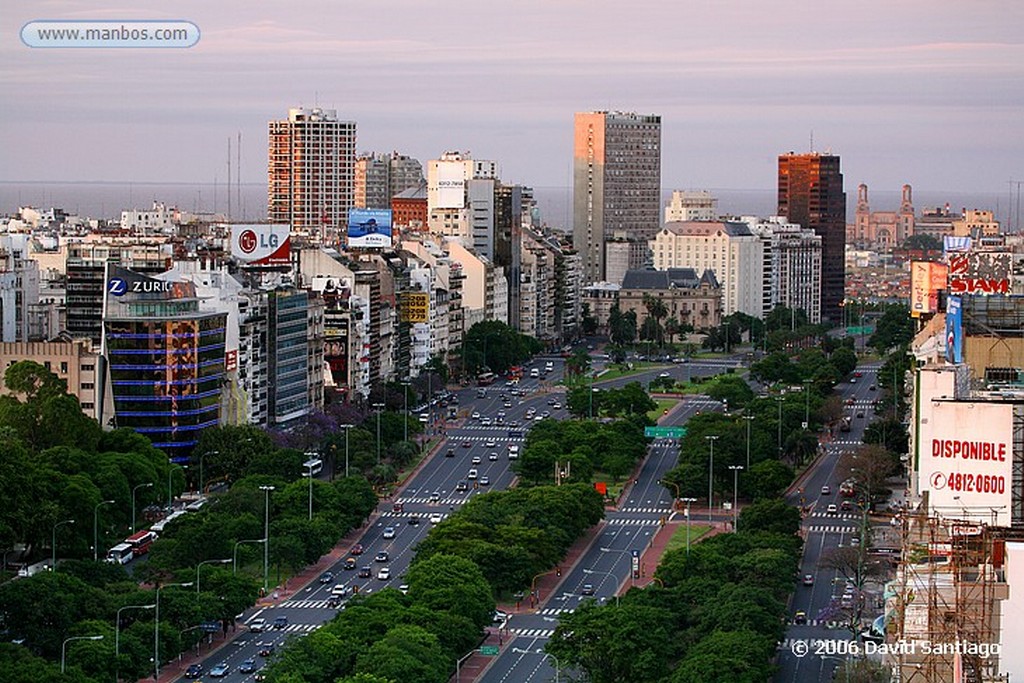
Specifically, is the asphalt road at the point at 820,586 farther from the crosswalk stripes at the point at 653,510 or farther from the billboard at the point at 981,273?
the billboard at the point at 981,273

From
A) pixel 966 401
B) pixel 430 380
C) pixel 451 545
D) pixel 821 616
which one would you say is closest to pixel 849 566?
pixel 821 616

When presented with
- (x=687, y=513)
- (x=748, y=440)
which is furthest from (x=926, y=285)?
(x=687, y=513)

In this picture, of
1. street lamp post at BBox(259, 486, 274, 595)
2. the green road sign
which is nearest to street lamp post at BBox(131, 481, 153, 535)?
street lamp post at BBox(259, 486, 274, 595)

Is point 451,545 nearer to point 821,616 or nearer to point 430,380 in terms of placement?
point 821,616

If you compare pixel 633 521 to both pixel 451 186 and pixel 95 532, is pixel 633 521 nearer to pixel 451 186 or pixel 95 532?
pixel 95 532

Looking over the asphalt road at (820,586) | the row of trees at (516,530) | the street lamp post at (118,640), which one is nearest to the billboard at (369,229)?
the asphalt road at (820,586)
